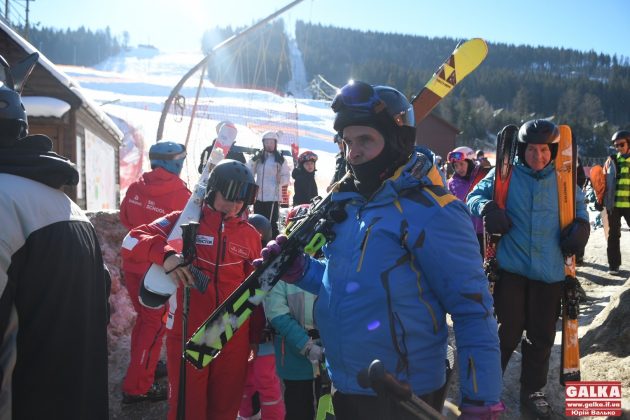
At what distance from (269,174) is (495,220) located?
513 centimetres

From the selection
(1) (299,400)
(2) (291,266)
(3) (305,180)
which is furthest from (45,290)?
(3) (305,180)

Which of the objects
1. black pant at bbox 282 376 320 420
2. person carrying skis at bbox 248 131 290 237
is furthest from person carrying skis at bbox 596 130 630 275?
black pant at bbox 282 376 320 420

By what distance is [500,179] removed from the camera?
3.73m

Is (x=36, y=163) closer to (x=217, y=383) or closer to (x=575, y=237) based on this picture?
(x=217, y=383)

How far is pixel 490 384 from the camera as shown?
1.69 m

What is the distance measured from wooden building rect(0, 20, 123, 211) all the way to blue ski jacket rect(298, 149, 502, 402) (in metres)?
6.98

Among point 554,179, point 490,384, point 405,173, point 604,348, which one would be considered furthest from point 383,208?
point 604,348

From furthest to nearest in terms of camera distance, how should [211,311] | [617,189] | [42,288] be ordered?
[617,189] < [211,311] < [42,288]

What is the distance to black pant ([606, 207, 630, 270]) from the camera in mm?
7563

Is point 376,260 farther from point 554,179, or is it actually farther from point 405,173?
point 554,179

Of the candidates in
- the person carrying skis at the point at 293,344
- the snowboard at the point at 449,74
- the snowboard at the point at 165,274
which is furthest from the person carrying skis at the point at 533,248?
the snowboard at the point at 165,274

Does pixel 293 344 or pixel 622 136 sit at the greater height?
pixel 622 136

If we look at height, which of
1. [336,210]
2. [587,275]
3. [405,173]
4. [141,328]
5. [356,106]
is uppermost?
[356,106]

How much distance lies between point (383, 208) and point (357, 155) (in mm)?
288
